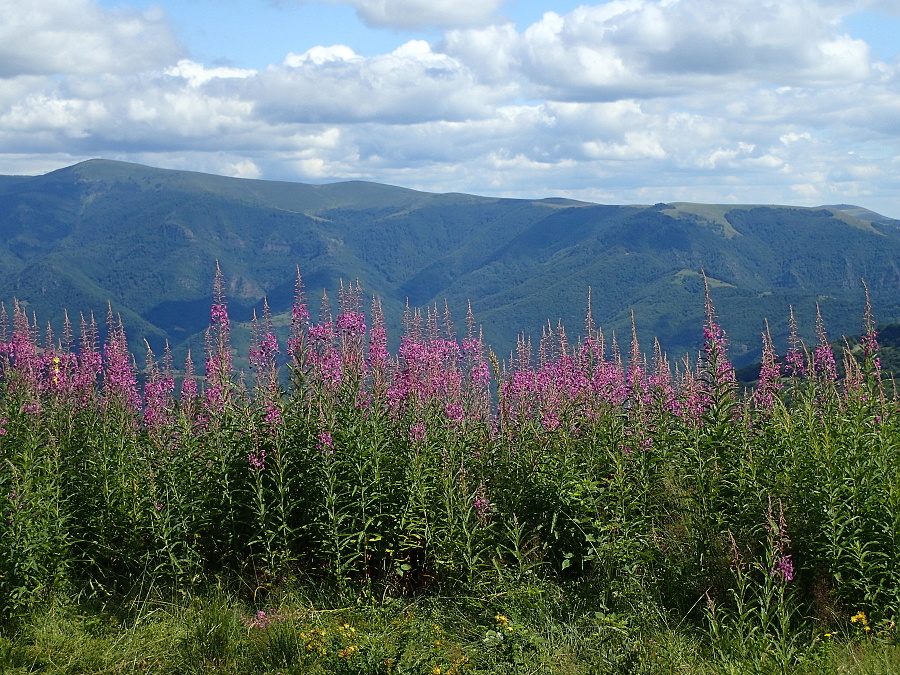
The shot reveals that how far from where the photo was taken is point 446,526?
809 cm

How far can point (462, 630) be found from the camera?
707 centimetres

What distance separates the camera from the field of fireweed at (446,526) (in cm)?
660

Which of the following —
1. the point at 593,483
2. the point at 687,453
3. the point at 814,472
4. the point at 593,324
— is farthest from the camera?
the point at 593,324

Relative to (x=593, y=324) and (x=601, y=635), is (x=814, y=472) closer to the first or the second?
(x=601, y=635)

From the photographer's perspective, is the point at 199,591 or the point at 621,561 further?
the point at 199,591

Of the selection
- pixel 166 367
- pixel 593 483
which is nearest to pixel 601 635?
pixel 593 483

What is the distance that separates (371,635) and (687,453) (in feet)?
12.6

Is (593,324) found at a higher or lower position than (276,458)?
higher

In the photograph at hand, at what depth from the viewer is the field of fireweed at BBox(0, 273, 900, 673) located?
260 inches

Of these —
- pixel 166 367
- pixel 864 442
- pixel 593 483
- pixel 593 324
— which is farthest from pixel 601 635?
pixel 166 367

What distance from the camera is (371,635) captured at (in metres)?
6.68

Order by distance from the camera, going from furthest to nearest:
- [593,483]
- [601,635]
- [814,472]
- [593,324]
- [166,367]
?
1. [166,367]
2. [593,324]
3. [593,483]
4. [814,472]
5. [601,635]


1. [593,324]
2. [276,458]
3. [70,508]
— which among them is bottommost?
[70,508]

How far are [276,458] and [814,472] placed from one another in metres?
5.14
